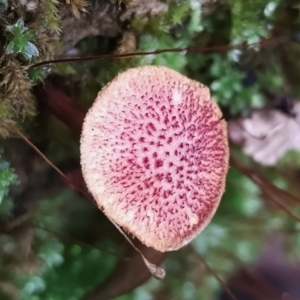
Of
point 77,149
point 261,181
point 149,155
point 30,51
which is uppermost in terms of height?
point 30,51

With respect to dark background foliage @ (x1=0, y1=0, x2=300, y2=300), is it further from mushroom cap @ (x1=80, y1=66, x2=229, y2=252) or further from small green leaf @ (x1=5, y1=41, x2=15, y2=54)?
mushroom cap @ (x1=80, y1=66, x2=229, y2=252)

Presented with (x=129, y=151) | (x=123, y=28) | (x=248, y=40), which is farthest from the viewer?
(x=248, y=40)

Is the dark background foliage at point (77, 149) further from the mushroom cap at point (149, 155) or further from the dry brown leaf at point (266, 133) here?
the mushroom cap at point (149, 155)

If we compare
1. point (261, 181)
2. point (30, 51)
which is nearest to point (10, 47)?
point (30, 51)

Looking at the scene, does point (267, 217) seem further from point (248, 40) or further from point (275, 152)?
point (248, 40)

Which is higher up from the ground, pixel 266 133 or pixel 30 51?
pixel 30 51

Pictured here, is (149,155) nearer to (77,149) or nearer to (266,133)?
(77,149)

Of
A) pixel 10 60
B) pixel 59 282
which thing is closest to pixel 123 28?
pixel 10 60

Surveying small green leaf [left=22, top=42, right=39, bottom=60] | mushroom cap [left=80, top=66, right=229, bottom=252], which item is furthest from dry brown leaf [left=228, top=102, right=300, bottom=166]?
small green leaf [left=22, top=42, right=39, bottom=60]
